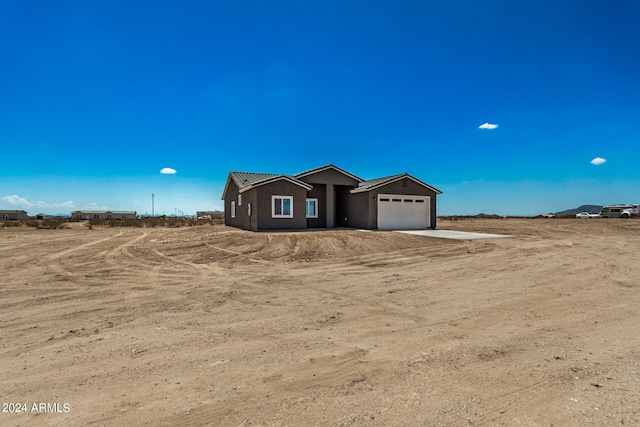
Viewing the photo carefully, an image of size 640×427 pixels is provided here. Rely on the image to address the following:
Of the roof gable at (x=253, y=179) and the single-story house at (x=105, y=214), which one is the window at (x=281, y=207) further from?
the single-story house at (x=105, y=214)

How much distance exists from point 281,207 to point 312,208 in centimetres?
315

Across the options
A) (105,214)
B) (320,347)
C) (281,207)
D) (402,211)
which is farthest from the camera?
(105,214)

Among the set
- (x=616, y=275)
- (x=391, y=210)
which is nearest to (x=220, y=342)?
(x=616, y=275)

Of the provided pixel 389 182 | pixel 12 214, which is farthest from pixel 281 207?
pixel 12 214

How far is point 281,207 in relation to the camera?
19.0 m

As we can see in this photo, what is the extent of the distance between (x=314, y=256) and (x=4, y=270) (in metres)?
8.60

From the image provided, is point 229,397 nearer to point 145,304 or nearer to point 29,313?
point 145,304

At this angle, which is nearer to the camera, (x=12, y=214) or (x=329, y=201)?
(x=329, y=201)

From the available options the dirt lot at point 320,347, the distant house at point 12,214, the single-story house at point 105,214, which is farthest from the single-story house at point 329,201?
the distant house at point 12,214

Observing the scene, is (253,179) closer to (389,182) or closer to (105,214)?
(389,182)

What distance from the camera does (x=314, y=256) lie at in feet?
35.9

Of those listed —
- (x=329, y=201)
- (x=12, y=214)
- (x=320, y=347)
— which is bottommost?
(x=320, y=347)

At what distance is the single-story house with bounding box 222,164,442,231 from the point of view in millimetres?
18750

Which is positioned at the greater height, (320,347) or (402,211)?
(402,211)
